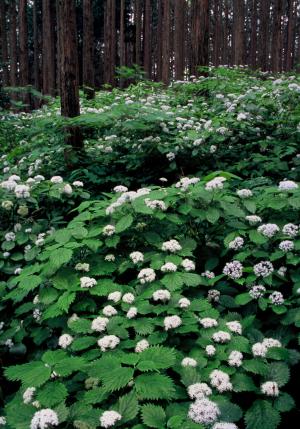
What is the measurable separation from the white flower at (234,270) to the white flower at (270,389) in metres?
0.88

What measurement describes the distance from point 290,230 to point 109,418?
1.90 meters

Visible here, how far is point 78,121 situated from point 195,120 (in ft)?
7.72

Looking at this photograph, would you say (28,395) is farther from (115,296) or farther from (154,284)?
(154,284)

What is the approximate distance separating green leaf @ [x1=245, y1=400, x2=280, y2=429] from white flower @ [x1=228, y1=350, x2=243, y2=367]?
22 centimetres

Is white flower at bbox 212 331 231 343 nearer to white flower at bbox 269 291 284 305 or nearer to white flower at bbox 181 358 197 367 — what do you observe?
white flower at bbox 181 358 197 367

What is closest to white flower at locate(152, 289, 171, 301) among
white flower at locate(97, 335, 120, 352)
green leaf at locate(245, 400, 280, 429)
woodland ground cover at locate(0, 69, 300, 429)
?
woodland ground cover at locate(0, 69, 300, 429)

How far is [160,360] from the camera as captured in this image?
6.86ft

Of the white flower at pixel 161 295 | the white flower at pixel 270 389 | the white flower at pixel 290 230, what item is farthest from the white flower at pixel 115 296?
the white flower at pixel 290 230

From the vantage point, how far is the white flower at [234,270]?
2.81 meters

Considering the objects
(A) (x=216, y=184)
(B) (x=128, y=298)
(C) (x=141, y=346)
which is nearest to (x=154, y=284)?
(B) (x=128, y=298)

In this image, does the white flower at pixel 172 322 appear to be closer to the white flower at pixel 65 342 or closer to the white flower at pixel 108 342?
the white flower at pixel 108 342

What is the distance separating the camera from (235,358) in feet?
7.12

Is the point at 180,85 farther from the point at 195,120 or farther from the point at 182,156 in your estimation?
the point at 182,156

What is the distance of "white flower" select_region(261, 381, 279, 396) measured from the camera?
6.68 ft
